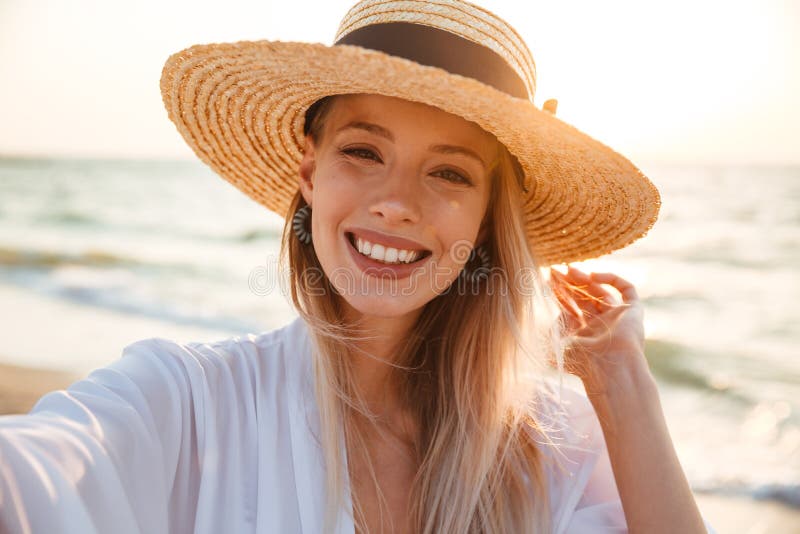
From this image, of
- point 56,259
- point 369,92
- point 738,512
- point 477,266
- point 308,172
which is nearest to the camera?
point 369,92

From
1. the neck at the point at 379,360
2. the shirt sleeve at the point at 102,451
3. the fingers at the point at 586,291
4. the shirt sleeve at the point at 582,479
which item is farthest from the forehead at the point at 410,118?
the shirt sleeve at the point at 582,479

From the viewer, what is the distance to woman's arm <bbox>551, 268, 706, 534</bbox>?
2279 millimetres

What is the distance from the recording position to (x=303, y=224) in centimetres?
265

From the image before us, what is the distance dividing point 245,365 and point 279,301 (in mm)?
7348

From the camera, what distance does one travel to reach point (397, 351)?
8.94ft

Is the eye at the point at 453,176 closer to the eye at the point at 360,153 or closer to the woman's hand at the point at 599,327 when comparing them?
the eye at the point at 360,153

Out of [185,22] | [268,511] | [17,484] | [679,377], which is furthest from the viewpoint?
[185,22]

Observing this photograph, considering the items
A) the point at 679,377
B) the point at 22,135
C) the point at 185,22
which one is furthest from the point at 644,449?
the point at 22,135

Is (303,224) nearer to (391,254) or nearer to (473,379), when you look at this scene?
(391,254)

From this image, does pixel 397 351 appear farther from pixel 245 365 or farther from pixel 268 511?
pixel 268 511

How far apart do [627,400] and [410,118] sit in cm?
123

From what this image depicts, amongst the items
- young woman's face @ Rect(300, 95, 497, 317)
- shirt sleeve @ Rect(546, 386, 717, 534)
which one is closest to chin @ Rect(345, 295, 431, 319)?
young woman's face @ Rect(300, 95, 497, 317)

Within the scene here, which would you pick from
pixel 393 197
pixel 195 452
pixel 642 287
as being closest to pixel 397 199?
pixel 393 197

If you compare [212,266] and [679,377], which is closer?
[679,377]
